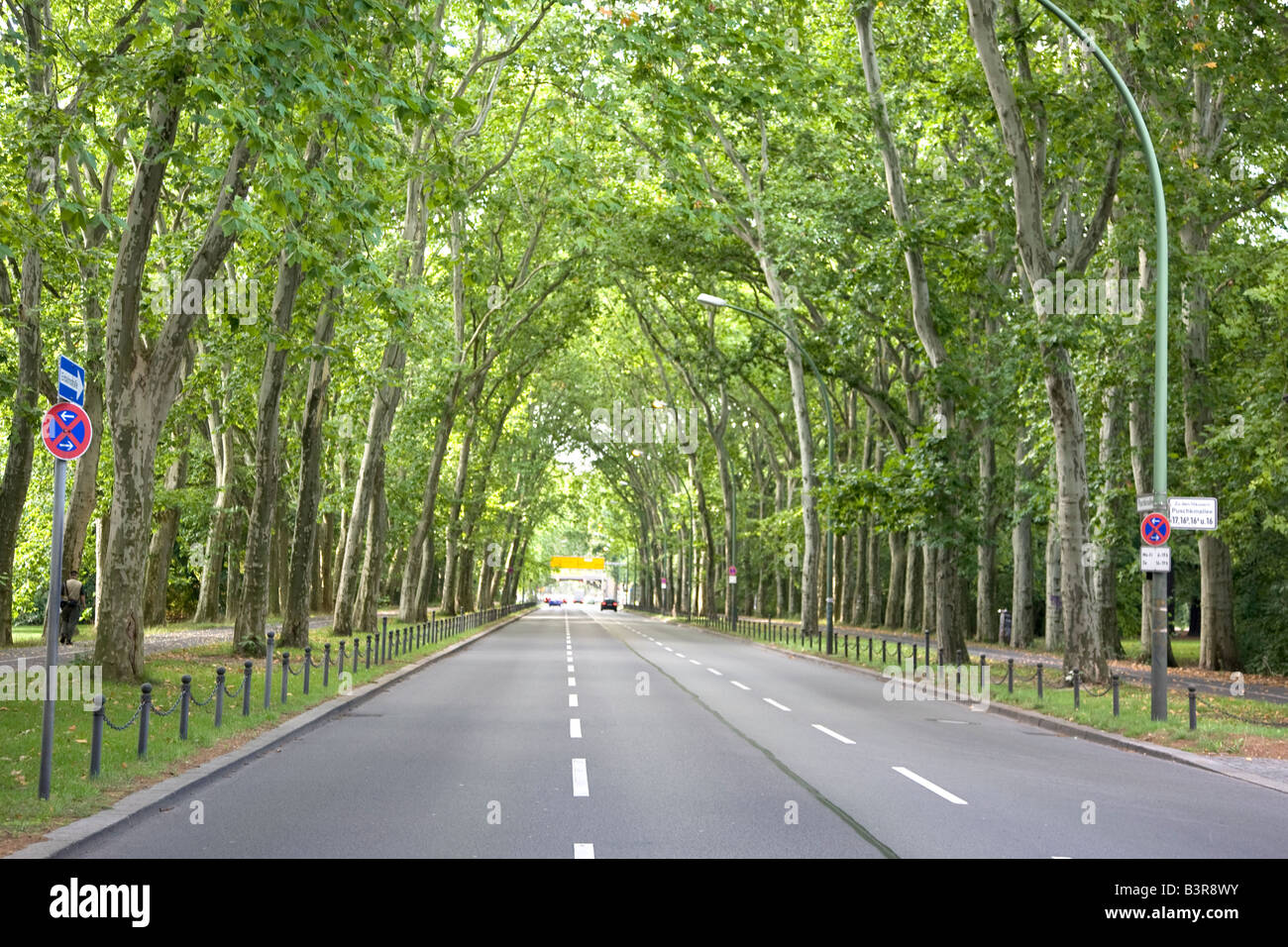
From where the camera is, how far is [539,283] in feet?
138

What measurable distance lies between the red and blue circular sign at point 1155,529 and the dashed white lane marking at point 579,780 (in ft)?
27.4

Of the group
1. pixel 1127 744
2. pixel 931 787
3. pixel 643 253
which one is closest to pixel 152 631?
pixel 643 253

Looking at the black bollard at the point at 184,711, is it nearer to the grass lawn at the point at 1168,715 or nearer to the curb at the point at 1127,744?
the curb at the point at 1127,744

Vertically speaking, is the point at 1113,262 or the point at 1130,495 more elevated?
the point at 1113,262

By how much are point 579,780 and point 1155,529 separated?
9.04 meters

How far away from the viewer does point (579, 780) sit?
10.8 m

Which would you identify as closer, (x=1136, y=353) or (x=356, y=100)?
(x=356, y=100)

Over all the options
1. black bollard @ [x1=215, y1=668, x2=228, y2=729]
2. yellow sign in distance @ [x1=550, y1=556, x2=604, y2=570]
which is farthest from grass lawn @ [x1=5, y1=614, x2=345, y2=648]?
yellow sign in distance @ [x1=550, y1=556, x2=604, y2=570]

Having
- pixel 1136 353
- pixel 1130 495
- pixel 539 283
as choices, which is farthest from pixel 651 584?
pixel 1136 353

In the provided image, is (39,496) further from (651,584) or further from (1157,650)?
(651,584)

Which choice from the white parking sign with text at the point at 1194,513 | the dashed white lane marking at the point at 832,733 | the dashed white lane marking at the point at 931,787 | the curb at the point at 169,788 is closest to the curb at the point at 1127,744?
the white parking sign with text at the point at 1194,513

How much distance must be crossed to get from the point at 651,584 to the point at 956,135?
260 feet

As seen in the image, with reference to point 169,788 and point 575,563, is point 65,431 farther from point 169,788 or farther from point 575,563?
point 575,563

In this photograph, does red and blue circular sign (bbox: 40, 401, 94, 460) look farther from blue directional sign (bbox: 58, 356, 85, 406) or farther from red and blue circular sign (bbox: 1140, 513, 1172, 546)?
red and blue circular sign (bbox: 1140, 513, 1172, 546)
